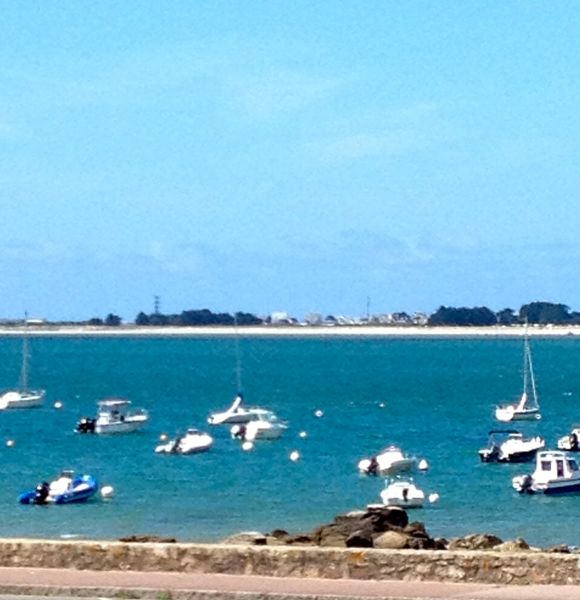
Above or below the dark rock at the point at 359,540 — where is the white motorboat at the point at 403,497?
above

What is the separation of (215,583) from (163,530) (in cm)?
2462

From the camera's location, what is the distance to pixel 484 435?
7562 cm

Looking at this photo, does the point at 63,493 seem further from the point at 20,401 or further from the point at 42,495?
the point at 20,401

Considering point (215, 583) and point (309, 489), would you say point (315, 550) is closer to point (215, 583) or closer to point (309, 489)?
point (215, 583)

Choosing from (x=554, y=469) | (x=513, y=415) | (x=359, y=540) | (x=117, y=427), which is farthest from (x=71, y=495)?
(x=513, y=415)

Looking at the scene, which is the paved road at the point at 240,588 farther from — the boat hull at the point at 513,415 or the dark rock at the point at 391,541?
the boat hull at the point at 513,415

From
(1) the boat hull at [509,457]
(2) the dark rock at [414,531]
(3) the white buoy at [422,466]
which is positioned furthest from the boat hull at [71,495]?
(2) the dark rock at [414,531]

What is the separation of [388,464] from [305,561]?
39013 millimetres

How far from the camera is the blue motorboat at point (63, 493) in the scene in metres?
45.9

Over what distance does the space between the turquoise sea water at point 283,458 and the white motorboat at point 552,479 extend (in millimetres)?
457

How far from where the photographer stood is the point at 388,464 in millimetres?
55344

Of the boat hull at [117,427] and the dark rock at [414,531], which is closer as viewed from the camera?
the dark rock at [414,531]

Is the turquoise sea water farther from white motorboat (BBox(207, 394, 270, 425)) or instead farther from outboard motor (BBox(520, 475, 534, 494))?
white motorboat (BBox(207, 394, 270, 425))

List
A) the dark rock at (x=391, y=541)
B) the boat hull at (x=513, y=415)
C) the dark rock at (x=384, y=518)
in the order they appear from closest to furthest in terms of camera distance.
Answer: the dark rock at (x=391, y=541)
the dark rock at (x=384, y=518)
the boat hull at (x=513, y=415)
